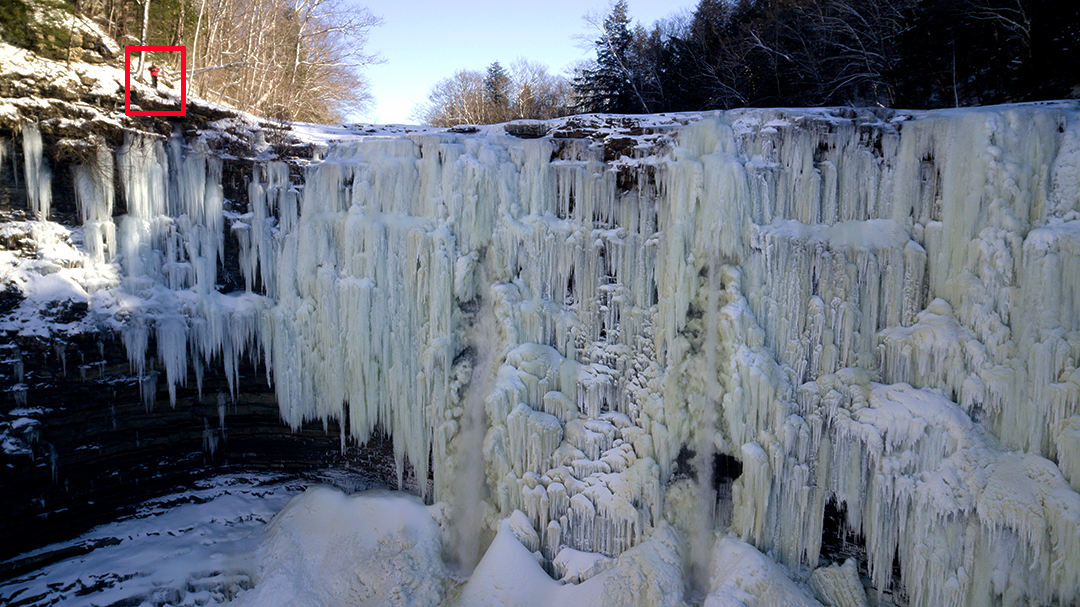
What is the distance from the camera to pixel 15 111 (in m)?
7.76

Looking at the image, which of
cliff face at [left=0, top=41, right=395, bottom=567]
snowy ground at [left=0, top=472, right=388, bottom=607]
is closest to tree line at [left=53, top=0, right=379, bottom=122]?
cliff face at [left=0, top=41, right=395, bottom=567]

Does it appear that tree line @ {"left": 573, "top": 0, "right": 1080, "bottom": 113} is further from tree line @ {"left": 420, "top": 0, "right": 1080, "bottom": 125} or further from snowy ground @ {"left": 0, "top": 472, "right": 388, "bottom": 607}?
snowy ground @ {"left": 0, "top": 472, "right": 388, "bottom": 607}

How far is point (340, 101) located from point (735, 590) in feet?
82.5

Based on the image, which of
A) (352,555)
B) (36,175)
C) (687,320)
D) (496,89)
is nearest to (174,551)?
(352,555)

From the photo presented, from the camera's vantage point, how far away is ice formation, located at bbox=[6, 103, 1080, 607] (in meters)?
6.48

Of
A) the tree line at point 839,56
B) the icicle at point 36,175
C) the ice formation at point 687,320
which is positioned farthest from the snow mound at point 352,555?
the tree line at point 839,56

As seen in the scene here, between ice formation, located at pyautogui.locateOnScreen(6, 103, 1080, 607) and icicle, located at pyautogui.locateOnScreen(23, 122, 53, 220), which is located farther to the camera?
icicle, located at pyautogui.locateOnScreen(23, 122, 53, 220)

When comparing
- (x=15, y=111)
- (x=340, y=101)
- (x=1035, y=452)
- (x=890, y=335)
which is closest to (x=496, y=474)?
(x=890, y=335)

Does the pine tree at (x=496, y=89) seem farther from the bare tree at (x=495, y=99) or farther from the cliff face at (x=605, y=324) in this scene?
the cliff face at (x=605, y=324)

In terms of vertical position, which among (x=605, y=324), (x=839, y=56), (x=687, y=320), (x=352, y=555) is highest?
(x=839, y=56)

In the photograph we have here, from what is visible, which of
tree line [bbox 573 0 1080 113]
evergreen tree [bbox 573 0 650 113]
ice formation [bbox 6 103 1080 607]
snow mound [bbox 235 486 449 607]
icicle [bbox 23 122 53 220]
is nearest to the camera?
ice formation [bbox 6 103 1080 607]

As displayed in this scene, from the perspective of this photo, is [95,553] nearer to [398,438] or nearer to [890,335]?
[398,438]

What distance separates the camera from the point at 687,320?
800cm

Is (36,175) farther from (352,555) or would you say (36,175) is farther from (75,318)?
(352,555)
